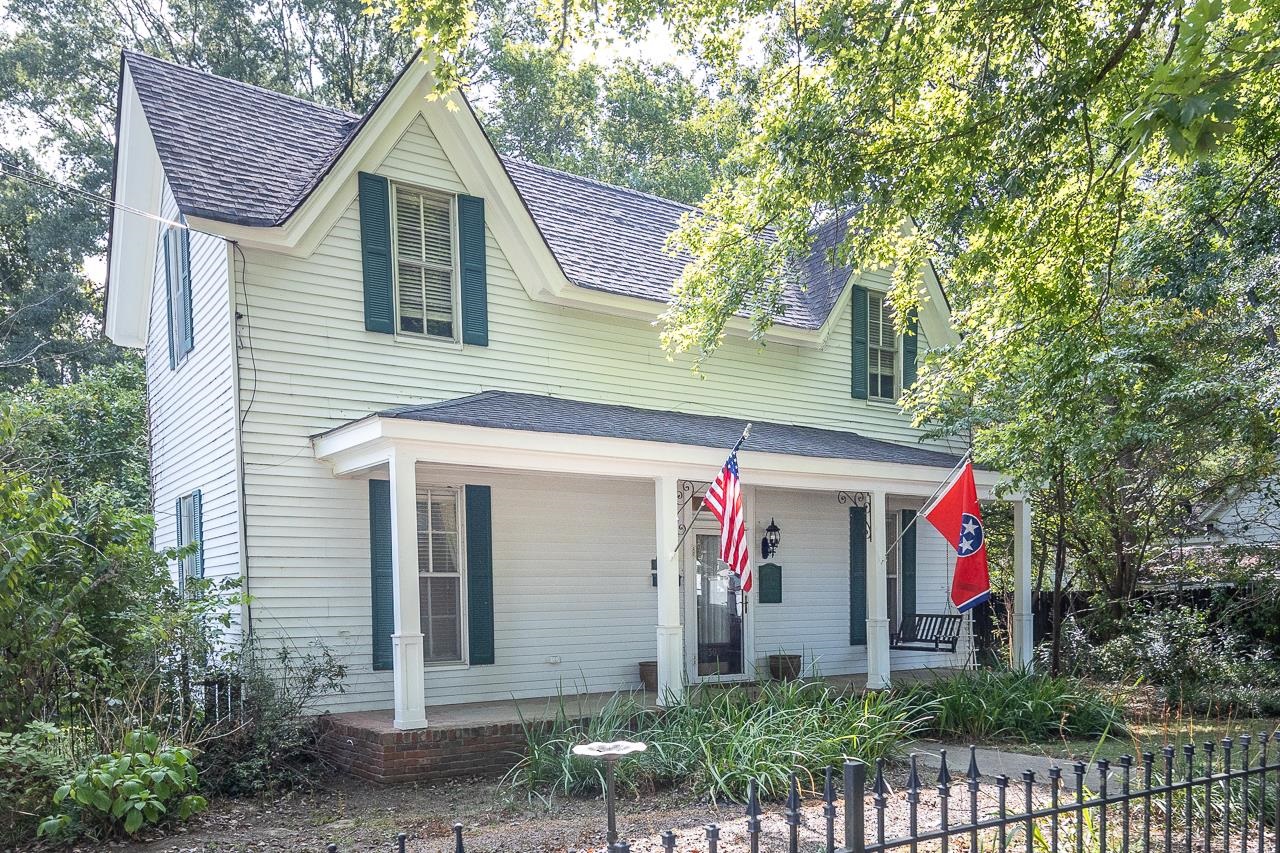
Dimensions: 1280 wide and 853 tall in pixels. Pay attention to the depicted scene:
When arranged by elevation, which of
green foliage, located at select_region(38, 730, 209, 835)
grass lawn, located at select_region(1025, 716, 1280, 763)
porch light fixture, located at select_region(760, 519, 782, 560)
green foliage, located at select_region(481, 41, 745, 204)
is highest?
green foliage, located at select_region(481, 41, 745, 204)

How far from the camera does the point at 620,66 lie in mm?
26562

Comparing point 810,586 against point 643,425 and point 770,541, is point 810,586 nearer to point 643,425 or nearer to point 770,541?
point 770,541

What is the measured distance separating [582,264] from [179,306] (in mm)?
4842

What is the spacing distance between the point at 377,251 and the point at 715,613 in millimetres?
6177

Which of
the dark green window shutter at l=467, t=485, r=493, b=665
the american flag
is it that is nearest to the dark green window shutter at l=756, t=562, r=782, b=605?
the american flag

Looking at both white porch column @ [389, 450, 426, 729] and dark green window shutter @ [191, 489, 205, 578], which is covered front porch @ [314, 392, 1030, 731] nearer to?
white porch column @ [389, 450, 426, 729]

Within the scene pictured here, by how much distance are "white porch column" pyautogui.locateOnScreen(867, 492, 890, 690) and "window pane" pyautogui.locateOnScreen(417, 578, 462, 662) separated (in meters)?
4.83

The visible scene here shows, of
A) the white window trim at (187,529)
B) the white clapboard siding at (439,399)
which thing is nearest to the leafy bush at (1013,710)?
the white clapboard siding at (439,399)

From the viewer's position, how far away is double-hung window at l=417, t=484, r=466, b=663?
10.8m

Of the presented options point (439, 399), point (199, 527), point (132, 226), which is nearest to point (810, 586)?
point (439, 399)

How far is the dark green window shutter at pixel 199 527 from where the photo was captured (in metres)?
11.3

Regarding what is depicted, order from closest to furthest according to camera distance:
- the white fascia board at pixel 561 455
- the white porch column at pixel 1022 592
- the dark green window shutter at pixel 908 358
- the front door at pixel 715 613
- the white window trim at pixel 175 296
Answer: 1. the white fascia board at pixel 561 455
2. the white window trim at pixel 175 296
3. the front door at pixel 715 613
4. the white porch column at pixel 1022 592
5. the dark green window shutter at pixel 908 358

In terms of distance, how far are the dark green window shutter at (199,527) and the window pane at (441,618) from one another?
2577 mm

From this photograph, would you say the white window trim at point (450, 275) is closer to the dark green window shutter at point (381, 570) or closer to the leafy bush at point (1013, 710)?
the dark green window shutter at point (381, 570)
